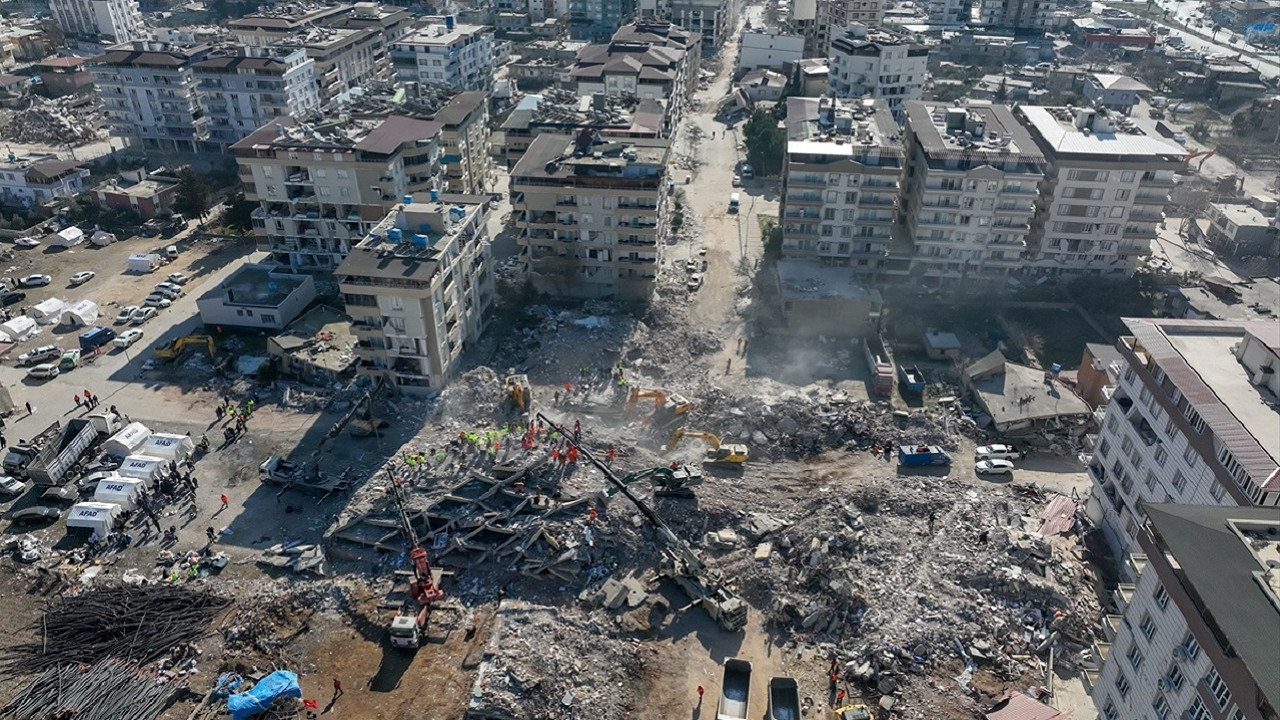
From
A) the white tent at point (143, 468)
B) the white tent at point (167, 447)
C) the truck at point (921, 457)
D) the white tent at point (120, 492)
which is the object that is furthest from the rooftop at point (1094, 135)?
the white tent at point (120, 492)

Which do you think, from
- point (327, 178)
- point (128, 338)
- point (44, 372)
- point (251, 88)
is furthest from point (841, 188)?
point (251, 88)

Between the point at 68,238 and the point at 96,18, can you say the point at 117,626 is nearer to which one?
the point at 68,238

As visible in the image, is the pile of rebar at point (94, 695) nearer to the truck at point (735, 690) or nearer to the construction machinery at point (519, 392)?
the construction machinery at point (519, 392)

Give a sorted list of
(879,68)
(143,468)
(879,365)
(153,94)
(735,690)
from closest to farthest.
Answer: (735,690)
(143,468)
(879,365)
(879,68)
(153,94)

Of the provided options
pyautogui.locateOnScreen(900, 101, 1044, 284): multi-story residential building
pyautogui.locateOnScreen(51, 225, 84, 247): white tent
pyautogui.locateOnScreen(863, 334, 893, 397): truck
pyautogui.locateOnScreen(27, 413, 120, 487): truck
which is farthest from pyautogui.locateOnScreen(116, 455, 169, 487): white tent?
pyautogui.locateOnScreen(900, 101, 1044, 284): multi-story residential building

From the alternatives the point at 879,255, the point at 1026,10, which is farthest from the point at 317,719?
the point at 1026,10

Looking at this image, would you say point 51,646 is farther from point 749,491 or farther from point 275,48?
point 275,48

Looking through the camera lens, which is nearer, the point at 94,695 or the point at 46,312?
the point at 94,695
